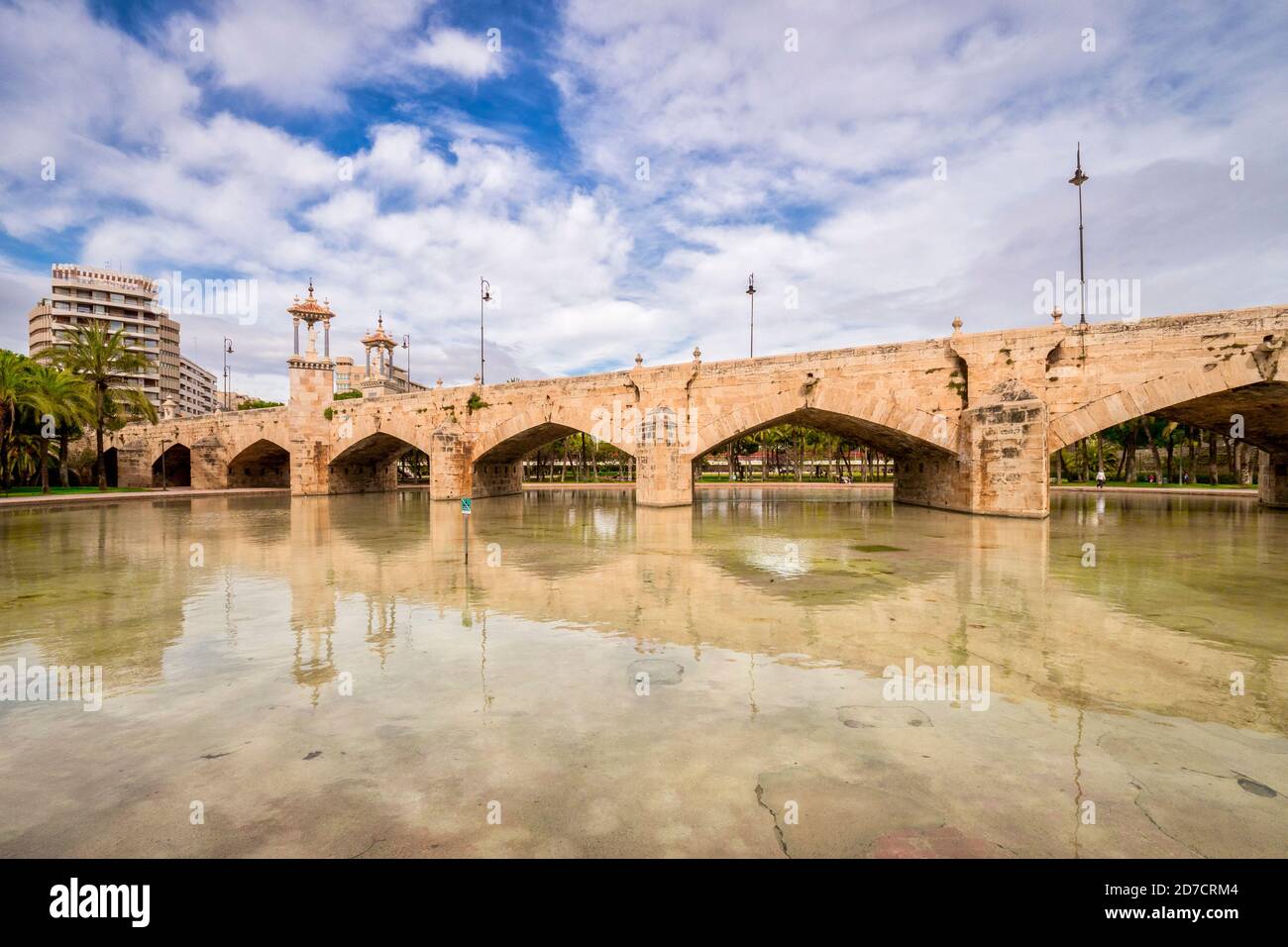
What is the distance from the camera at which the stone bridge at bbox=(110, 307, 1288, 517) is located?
1828 cm

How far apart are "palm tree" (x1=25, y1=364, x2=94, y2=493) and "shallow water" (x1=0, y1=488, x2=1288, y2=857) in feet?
95.0

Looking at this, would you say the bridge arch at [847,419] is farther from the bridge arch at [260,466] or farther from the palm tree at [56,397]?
the palm tree at [56,397]

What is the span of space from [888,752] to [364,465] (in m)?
43.2

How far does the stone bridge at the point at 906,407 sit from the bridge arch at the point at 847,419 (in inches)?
2.0

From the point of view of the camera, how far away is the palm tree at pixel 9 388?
29656 mm

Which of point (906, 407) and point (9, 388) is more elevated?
point (9, 388)

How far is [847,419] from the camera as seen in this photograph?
24000 mm

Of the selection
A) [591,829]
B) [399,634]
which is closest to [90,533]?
[399,634]

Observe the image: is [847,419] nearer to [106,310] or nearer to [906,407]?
[906,407]

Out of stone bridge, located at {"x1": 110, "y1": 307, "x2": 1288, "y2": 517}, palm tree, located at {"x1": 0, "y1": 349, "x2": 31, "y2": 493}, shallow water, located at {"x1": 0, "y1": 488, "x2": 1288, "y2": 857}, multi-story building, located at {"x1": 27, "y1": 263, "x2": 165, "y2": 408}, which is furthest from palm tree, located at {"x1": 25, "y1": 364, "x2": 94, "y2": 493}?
multi-story building, located at {"x1": 27, "y1": 263, "x2": 165, "y2": 408}

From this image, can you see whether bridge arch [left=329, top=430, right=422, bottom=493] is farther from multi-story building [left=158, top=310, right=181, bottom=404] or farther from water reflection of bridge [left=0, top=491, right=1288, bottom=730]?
multi-story building [left=158, top=310, right=181, bottom=404]

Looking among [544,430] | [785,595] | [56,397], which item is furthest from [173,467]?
[785,595]

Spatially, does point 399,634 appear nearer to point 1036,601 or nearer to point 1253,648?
point 1036,601

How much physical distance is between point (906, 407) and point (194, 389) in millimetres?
123267
